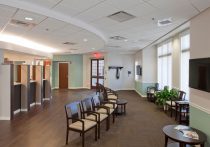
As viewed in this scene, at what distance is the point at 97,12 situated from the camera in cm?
360

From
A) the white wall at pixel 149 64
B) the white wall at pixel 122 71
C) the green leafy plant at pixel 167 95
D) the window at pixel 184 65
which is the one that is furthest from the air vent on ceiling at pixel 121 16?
the white wall at pixel 122 71

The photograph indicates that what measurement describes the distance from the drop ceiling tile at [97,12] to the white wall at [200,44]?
167cm

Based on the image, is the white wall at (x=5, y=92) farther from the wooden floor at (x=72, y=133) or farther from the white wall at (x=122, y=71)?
the white wall at (x=122, y=71)

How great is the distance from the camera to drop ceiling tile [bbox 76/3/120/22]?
330 cm

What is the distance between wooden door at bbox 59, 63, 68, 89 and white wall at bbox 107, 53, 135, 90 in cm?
369

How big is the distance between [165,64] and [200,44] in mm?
4843

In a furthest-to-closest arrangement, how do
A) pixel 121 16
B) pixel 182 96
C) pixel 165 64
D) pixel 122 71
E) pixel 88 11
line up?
pixel 122 71, pixel 165 64, pixel 182 96, pixel 121 16, pixel 88 11

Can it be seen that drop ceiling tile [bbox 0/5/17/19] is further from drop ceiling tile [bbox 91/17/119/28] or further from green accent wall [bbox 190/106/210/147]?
green accent wall [bbox 190/106/210/147]

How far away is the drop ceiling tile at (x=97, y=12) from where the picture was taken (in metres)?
3.30

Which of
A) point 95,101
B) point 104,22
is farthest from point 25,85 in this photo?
point 104,22

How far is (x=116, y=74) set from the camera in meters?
13.2

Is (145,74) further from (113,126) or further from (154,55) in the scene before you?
(113,126)

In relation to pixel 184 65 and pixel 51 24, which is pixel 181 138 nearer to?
pixel 51 24

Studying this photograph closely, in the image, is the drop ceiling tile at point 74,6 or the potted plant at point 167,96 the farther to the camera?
the potted plant at point 167,96
